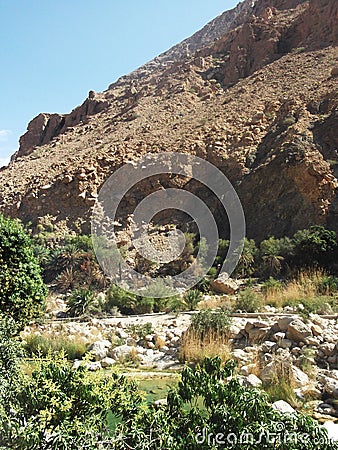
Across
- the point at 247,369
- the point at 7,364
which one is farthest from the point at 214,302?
the point at 7,364

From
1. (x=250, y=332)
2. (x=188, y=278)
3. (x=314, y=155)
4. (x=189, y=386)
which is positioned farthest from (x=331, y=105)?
(x=189, y=386)

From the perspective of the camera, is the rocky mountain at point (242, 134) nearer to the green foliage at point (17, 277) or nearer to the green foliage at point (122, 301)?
the green foliage at point (122, 301)

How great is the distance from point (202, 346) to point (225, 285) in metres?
5.84

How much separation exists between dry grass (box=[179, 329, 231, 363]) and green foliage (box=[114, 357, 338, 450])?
3.61 metres

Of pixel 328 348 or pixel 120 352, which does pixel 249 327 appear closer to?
pixel 328 348

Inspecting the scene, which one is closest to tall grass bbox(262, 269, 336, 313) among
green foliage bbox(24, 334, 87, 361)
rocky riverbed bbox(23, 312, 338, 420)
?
rocky riverbed bbox(23, 312, 338, 420)

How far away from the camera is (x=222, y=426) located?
8.05 feet

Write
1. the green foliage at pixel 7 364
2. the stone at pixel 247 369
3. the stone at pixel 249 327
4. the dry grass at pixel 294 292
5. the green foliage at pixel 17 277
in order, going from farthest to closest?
A: the dry grass at pixel 294 292 → the stone at pixel 249 327 → the stone at pixel 247 369 → the green foliage at pixel 17 277 → the green foliage at pixel 7 364

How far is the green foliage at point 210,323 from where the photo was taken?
716 cm

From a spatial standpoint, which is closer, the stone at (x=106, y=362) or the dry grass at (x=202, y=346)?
the dry grass at (x=202, y=346)

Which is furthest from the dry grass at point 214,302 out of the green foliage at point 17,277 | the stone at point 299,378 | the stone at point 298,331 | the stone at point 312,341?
the green foliage at point 17,277

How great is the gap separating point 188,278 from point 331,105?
12.4 m

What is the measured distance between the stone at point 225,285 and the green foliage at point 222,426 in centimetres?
974

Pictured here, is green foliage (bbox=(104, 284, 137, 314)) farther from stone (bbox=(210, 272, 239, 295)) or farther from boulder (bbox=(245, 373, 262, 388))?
boulder (bbox=(245, 373, 262, 388))
